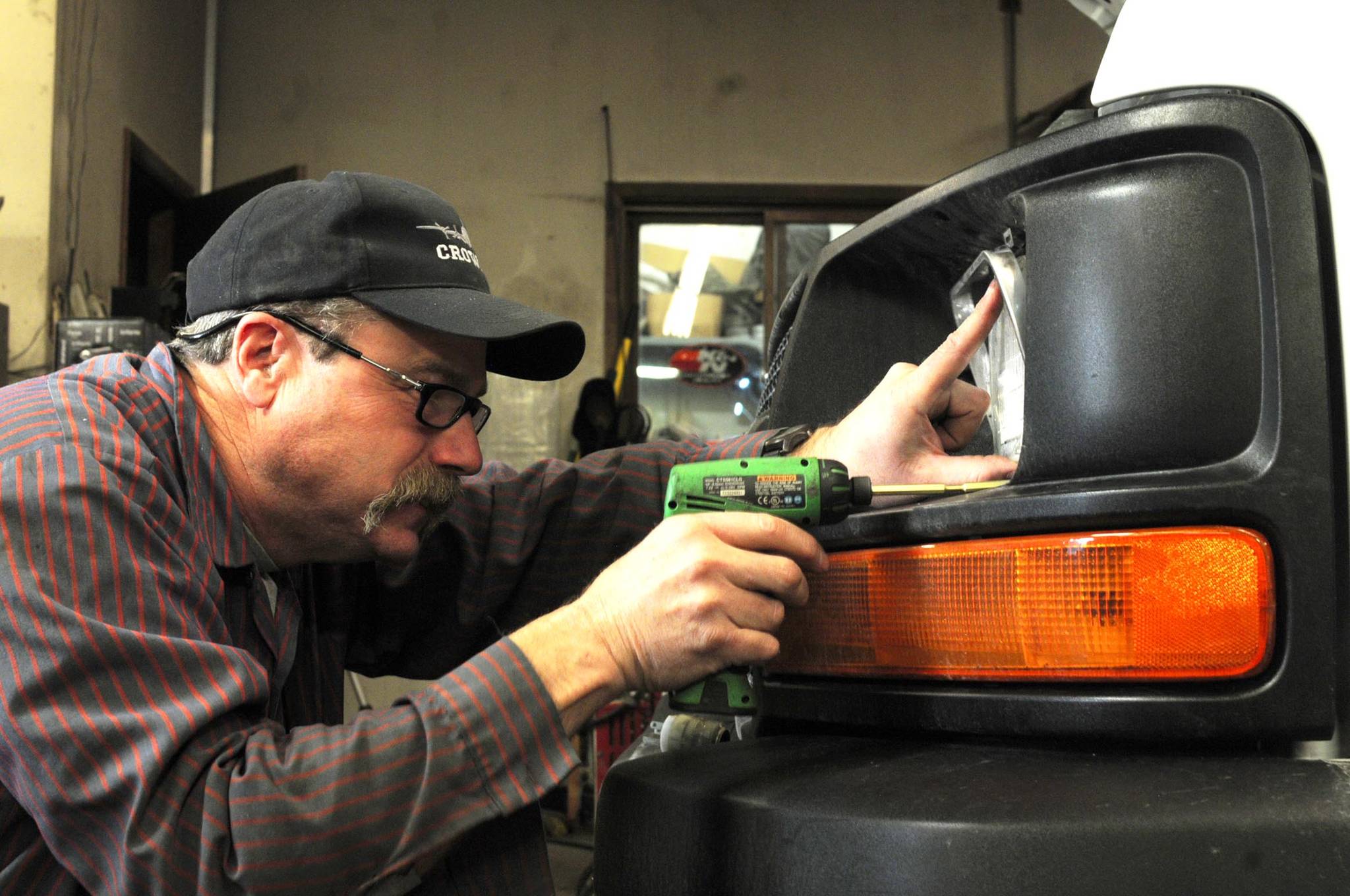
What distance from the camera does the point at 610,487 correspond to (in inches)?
77.6

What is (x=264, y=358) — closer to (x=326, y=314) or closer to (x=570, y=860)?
(x=326, y=314)

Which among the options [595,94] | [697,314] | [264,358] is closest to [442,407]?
[264,358]

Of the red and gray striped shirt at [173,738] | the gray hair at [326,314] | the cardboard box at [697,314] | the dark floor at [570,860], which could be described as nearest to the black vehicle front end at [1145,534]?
the red and gray striped shirt at [173,738]

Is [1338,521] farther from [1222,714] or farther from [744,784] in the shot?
[744,784]

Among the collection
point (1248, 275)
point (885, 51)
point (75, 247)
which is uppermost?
point (885, 51)

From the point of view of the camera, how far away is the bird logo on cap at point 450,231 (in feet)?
5.37

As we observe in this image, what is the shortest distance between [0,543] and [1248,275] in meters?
1.14

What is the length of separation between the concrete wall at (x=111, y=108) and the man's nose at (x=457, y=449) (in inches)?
158

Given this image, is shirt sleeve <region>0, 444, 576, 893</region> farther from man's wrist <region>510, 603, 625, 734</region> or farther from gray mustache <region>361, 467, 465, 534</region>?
gray mustache <region>361, 467, 465, 534</region>

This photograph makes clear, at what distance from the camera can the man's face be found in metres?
1.56

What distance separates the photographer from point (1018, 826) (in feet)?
2.82

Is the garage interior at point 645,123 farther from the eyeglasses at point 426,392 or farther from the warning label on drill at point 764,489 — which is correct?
the warning label on drill at point 764,489

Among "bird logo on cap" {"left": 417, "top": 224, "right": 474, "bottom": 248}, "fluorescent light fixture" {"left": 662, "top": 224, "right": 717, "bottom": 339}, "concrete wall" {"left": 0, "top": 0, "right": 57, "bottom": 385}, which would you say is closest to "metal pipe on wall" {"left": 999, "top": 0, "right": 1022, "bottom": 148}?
"fluorescent light fixture" {"left": 662, "top": 224, "right": 717, "bottom": 339}

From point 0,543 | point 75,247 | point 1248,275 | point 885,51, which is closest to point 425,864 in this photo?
point 0,543
